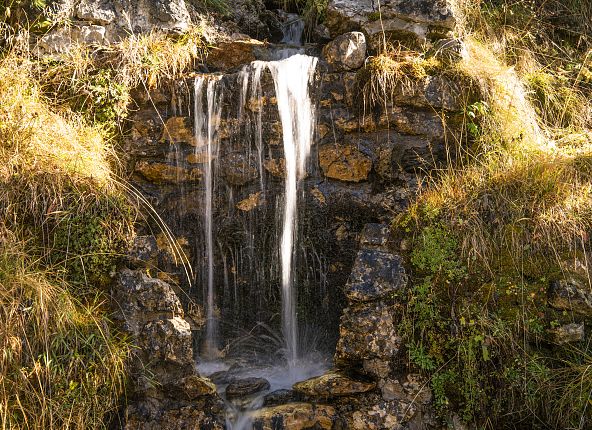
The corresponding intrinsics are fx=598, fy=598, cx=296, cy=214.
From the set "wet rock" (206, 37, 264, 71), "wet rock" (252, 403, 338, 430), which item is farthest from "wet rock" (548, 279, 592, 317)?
"wet rock" (206, 37, 264, 71)

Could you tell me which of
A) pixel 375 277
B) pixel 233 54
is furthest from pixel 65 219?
pixel 233 54

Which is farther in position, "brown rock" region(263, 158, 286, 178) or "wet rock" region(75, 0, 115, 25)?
"wet rock" region(75, 0, 115, 25)

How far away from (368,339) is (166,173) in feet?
6.77

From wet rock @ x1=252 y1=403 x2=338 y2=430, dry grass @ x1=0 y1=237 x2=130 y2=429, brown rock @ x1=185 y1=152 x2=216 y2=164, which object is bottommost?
wet rock @ x1=252 y1=403 x2=338 y2=430

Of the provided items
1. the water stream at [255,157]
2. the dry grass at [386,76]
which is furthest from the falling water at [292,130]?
the dry grass at [386,76]

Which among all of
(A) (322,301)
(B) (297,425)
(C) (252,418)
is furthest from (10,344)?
(A) (322,301)

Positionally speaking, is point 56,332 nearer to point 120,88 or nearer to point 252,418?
point 252,418

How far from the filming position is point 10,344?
3.21 metres

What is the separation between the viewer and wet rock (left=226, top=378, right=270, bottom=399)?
12.1ft

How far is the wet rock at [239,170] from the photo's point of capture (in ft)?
15.0

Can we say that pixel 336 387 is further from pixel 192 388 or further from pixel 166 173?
pixel 166 173

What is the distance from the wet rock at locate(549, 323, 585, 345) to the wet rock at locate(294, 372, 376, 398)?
1105 mm

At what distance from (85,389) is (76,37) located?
2942 mm

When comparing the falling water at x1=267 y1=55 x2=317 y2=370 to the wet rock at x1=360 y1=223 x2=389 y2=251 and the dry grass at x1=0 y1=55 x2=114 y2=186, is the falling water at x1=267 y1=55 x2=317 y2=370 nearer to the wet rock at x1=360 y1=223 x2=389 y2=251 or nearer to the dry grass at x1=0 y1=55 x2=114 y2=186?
the wet rock at x1=360 y1=223 x2=389 y2=251
